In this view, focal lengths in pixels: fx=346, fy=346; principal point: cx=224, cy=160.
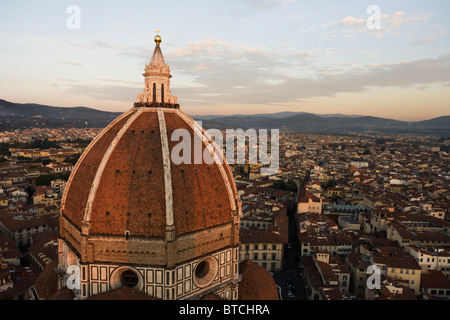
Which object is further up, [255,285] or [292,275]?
[255,285]

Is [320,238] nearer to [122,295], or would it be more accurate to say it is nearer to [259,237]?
[259,237]

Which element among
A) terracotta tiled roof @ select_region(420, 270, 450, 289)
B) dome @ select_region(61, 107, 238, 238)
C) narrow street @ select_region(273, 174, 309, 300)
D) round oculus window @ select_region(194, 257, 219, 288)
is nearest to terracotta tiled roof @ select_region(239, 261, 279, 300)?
round oculus window @ select_region(194, 257, 219, 288)

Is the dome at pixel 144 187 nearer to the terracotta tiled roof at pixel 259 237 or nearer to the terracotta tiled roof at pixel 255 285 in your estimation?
the terracotta tiled roof at pixel 255 285

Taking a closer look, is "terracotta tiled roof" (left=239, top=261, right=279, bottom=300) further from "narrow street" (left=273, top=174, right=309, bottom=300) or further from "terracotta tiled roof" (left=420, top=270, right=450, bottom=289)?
"terracotta tiled roof" (left=420, top=270, right=450, bottom=289)

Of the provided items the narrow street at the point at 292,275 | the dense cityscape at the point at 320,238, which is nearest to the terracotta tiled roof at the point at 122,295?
the dense cityscape at the point at 320,238

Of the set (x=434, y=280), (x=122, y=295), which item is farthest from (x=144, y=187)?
(x=434, y=280)

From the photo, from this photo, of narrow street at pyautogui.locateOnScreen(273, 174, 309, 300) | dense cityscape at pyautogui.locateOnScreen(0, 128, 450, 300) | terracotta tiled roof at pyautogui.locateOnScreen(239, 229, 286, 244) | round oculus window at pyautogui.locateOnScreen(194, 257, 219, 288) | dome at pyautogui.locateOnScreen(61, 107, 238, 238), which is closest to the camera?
dome at pyautogui.locateOnScreen(61, 107, 238, 238)

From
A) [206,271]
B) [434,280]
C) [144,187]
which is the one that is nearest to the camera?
[144,187]
